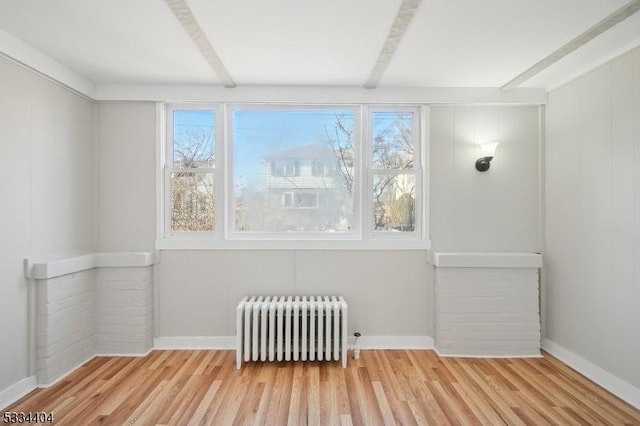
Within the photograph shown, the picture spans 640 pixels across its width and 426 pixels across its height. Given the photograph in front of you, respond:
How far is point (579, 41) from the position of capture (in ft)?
7.59

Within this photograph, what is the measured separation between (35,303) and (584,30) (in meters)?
4.48

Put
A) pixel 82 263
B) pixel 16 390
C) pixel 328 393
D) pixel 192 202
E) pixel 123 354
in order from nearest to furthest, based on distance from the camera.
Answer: pixel 16 390 → pixel 328 393 → pixel 82 263 → pixel 123 354 → pixel 192 202

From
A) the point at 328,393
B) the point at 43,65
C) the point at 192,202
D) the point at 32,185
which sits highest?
the point at 43,65

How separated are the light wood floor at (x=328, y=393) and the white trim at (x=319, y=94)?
2.52m

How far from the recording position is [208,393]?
2.49 m

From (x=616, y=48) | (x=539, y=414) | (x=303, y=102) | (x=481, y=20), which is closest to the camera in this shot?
(x=481, y=20)

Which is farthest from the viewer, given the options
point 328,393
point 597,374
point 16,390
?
point 597,374

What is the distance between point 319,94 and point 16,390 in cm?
345

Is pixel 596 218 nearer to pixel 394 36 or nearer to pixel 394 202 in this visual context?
pixel 394 202

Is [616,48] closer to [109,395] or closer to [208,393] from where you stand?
[208,393]

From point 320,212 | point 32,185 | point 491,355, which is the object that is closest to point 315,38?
point 320,212

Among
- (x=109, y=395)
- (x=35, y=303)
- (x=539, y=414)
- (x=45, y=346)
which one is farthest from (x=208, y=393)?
(x=539, y=414)

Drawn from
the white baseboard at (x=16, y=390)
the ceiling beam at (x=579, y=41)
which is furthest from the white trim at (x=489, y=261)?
the white baseboard at (x=16, y=390)

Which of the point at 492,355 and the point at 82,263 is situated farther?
the point at 492,355
